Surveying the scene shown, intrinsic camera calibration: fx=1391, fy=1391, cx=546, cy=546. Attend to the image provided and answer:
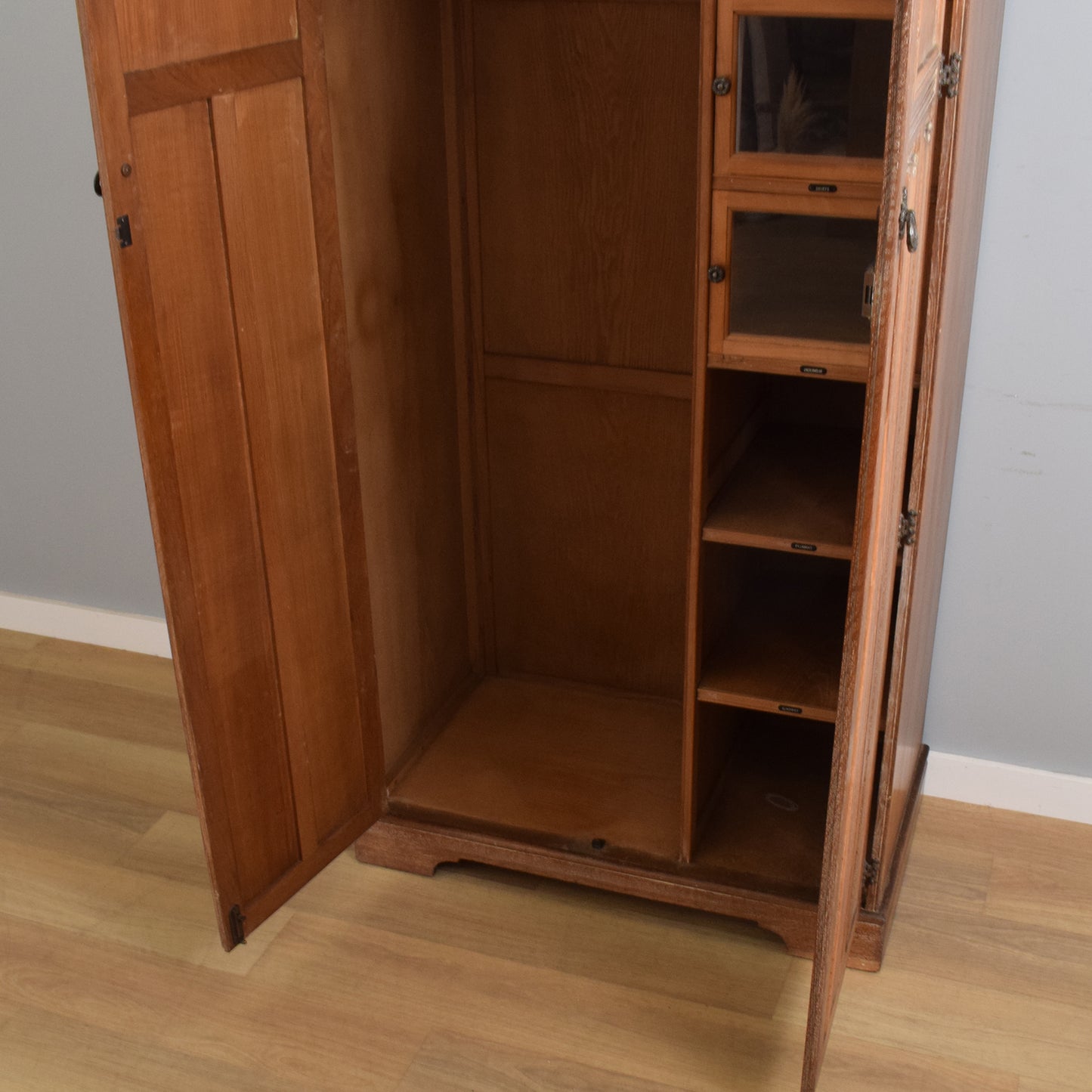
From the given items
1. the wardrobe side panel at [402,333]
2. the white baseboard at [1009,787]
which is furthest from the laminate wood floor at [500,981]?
the wardrobe side panel at [402,333]

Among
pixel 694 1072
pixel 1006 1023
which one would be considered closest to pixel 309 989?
pixel 694 1072

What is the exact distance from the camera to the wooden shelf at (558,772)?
2.47 metres

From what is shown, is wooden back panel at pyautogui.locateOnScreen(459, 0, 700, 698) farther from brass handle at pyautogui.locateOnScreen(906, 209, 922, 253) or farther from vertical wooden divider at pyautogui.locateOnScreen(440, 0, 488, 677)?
brass handle at pyautogui.locateOnScreen(906, 209, 922, 253)

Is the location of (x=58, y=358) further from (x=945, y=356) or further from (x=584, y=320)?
(x=945, y=356)

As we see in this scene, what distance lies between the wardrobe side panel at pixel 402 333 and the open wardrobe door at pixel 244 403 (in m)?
0.09

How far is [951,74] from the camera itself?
178cm

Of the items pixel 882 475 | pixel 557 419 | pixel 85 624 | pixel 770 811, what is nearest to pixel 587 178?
pixel 557 419

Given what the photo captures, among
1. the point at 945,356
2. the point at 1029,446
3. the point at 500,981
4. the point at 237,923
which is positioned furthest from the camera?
the point at 1029,446

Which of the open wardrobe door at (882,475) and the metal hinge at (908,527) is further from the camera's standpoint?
the metal hinge at (908,527)

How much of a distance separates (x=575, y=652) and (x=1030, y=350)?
108 centimetres

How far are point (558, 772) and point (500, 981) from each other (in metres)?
0.45

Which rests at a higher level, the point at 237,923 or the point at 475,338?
the point at 475,338

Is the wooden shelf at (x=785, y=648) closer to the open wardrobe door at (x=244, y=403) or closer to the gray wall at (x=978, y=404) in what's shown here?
the gray wall at (x=978, y=404)

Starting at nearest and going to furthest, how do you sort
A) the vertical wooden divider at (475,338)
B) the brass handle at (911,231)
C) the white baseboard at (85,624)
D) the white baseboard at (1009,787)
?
the brass handle at (911,231) → the vertical wooden divider at (475,338) → the white baseboard at (1009,787) → the white baseboard at (85,624)
